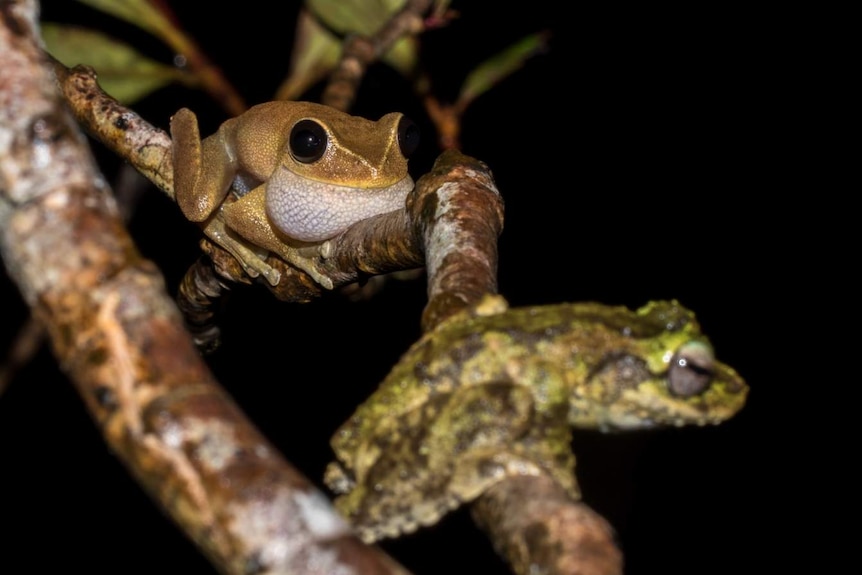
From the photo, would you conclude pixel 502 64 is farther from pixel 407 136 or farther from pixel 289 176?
pixel 289 176

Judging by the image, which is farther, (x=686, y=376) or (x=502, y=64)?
(x=502, y=64)

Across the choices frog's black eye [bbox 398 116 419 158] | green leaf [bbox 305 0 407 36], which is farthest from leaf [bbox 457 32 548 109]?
frog's black eye [bbox 398 116 419 158]

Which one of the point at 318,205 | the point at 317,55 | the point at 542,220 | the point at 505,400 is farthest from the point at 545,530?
the point at 542,220

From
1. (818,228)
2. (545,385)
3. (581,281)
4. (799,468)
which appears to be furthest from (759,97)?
(545,385)

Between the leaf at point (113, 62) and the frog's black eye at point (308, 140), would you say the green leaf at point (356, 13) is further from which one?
the frog's black eye at point (308, 140)

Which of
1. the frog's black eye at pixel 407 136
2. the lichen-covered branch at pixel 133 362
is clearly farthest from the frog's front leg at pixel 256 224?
the lichen-covered branch at pixel 133 362
